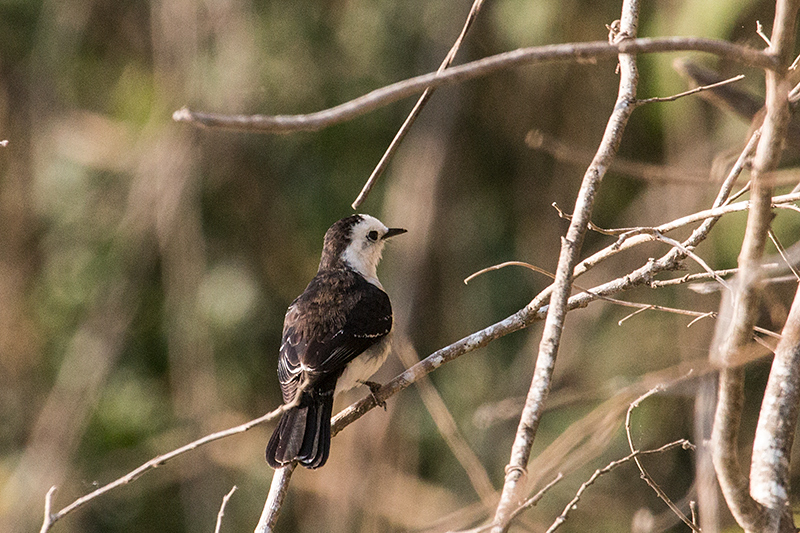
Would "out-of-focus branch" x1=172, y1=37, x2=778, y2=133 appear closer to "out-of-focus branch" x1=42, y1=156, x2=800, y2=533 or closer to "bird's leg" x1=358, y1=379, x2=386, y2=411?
"out-of-focus branch" x1=42, y1=156, x2=800, y2=533

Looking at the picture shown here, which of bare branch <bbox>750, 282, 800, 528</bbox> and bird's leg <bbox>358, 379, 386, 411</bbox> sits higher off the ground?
bare branch <bbox>750, 282, 800, 528</bbox>

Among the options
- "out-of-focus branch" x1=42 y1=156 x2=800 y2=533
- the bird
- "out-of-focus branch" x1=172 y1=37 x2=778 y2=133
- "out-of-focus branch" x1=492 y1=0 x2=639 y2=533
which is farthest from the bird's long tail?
"out-of-focus branch" x1=172 y1=37 x2=778 y2=133

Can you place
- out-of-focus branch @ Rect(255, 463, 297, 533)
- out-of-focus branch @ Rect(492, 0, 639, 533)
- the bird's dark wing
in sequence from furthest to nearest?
1. the bird's dark wing
2. out-of-focus branch @ Rect(255, 463, 297, 533)
3. out-of-focus branch @ Rect(492, 0, 639, 533)

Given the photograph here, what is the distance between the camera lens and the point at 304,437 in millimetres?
3684

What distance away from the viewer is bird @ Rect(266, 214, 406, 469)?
369cm

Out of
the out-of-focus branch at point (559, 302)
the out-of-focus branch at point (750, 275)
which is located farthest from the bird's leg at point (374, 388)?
the out-of-focus branch at point (750, 275)

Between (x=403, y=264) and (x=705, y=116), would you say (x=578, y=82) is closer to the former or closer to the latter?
(x=705, y=116)

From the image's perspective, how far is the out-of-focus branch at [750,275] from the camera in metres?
1.53

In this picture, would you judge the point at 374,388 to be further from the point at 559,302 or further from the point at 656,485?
the point at 559,302

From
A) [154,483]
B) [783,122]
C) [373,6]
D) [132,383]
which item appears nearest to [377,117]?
[373,6]

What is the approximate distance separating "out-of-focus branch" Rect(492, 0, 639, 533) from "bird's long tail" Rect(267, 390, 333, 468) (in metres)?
1.75

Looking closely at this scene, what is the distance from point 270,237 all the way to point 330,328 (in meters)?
4.67

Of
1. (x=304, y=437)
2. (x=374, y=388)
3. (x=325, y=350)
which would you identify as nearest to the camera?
(x=304, y=437)

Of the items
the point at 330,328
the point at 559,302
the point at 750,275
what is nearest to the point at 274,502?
the point at 559,302
